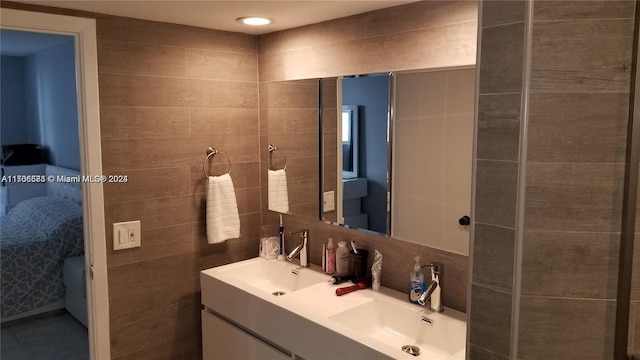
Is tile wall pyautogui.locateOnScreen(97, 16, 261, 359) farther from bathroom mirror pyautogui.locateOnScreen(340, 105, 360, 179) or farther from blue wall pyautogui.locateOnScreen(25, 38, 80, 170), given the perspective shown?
blue wall pyautogui.locateOnScreen(25, 38, 80, 170)

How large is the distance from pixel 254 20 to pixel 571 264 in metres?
1.70

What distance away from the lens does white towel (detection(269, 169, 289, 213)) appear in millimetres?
2596

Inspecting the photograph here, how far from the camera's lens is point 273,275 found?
260 cm

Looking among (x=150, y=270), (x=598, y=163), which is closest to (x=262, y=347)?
(x=150, y=270)

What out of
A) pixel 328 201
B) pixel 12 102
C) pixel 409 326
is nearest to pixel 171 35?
pixel 328 201

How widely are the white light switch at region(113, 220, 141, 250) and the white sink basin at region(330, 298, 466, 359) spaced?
1034 mm

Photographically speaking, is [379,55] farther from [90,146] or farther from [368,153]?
[90,146]

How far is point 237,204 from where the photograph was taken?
8.79ft

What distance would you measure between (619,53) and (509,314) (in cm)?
59

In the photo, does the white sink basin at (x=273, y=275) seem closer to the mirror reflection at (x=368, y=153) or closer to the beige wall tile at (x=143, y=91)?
the mirror reflection at (x=368, y=153)

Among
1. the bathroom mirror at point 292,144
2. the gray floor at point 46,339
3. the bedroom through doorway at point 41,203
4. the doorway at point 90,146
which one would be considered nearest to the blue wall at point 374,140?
the bathroom mirror at point 292,144

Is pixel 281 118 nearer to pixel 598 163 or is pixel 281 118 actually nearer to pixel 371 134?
pixel 371 134

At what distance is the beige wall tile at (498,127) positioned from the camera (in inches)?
41.8

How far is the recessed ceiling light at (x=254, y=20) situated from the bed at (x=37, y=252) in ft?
6.79
